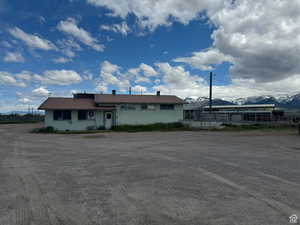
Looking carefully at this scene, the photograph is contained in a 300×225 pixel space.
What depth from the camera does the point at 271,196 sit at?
12.2 ft

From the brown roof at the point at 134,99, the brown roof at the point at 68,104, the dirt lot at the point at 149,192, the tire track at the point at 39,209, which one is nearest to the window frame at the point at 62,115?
the brown roof at the point at 68,104

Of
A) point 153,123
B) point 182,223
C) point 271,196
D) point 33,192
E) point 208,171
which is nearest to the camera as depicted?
point 182,223

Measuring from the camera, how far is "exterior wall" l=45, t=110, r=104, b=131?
1806cm

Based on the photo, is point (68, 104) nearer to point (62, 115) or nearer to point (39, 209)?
point (62, 115)

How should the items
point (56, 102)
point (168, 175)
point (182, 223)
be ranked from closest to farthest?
point (182, 223) < point (168, 175) < point (56, 102)

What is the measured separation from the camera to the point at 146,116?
21922 millimetres

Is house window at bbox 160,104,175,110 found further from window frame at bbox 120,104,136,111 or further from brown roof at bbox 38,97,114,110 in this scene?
brown roof at bbox 38,97,114,110

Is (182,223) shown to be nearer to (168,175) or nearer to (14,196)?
(168,175)

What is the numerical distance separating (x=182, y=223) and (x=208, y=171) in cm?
297

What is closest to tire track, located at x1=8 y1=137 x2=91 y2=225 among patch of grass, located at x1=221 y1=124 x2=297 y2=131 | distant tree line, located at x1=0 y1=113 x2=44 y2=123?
patch of grass, located at x1=221 y1=124 x2=297 y2=131

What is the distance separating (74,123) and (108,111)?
3.68 metres

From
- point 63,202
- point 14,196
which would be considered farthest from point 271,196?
point 14,196

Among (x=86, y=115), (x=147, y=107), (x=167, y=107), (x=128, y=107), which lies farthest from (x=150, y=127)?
(x=86, y=115)

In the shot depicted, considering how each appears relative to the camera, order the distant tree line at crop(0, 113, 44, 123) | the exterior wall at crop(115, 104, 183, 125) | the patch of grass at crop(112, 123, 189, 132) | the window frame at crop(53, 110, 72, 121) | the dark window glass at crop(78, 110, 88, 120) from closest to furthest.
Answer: the window frame at crop(53, 110, 72, 121) < the dark window glass at crop(78, 110, 88, 120) < the patch of grass at crop(112, 123, 189, 132) < the exterior wall at crop(115, 104, 183, 125) < the distant tree line at crop(0, 113, 44, 123)
